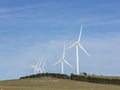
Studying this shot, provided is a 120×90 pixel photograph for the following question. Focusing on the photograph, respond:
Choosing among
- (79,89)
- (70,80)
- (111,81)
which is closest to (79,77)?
(70,80)

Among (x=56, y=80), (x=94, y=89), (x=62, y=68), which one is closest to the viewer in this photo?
(x=94, y=89)

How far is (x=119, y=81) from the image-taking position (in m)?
177

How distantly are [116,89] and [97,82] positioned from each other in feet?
139

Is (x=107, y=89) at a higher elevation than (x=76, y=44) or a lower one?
lower

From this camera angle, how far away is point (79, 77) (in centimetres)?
19762

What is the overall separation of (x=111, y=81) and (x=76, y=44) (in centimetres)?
1911

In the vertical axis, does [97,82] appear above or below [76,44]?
below

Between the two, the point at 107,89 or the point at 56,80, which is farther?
the point at 56,80

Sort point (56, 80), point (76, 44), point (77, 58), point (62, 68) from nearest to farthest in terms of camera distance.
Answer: point (77, 58), point (76, 44), point (62, 68), point (56, 80)

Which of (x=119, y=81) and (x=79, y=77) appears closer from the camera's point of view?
(x=119, y=81)

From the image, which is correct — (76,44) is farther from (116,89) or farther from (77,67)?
(116,89)

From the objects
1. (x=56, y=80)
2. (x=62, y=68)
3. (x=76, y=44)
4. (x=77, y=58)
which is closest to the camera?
(x=77, y=58)

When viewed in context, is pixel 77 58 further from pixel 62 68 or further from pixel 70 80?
pixel 70 80

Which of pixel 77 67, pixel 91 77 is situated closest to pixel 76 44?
pixel 77 67
